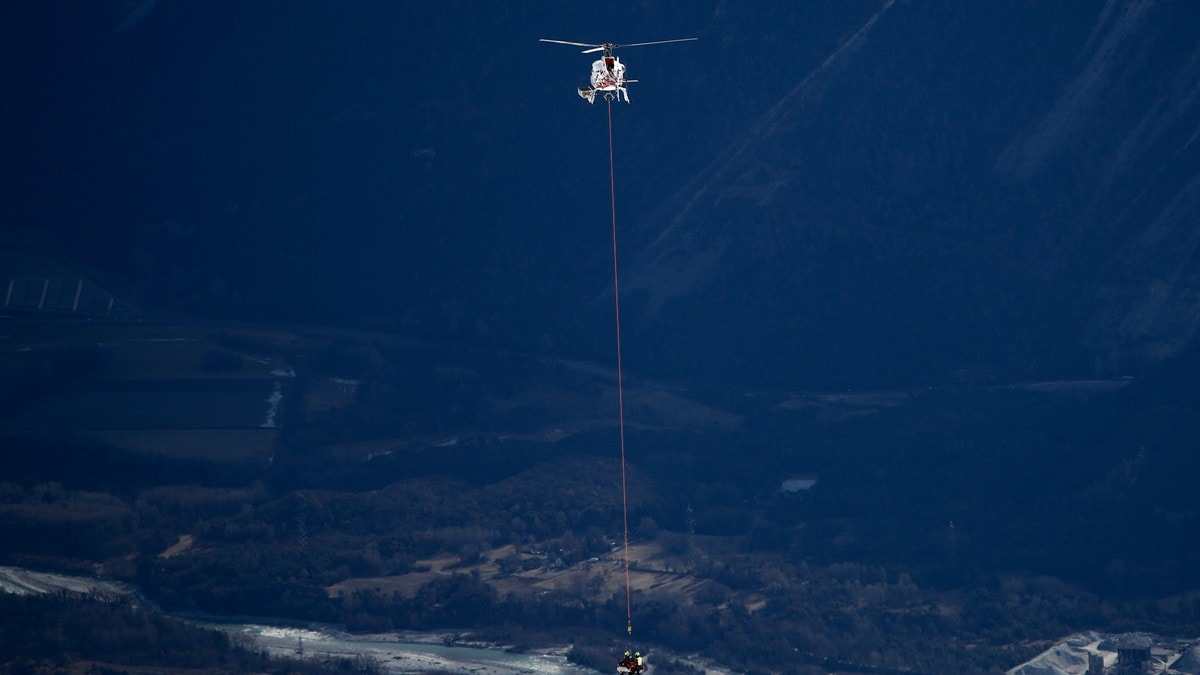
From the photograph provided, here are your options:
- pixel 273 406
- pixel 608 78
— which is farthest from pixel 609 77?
pixel 273 406

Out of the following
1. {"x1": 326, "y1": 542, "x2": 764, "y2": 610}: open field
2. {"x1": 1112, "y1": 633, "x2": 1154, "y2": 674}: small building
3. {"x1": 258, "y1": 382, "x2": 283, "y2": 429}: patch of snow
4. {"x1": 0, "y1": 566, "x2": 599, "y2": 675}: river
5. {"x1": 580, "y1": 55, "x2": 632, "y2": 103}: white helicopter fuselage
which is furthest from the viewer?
{"x1": 258, "y1": 382, "x2": 283, "y2": 429}: patch of snow

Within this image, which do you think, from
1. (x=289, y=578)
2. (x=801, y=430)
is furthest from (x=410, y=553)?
(x=801, y=430)

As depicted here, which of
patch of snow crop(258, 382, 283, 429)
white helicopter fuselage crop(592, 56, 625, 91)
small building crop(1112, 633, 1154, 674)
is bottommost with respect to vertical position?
small building crop(1112, 633, 1154, 674)

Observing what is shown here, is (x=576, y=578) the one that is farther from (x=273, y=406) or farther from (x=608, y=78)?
(x=608, y=78)

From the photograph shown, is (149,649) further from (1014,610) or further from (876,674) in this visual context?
(1014,610)

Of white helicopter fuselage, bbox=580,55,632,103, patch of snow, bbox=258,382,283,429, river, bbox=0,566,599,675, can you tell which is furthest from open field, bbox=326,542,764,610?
white helicopter fuselage, bbox=580,55,632,103

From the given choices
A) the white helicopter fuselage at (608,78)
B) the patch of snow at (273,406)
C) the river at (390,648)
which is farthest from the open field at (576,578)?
the white helicopter fuselage at (608,78)

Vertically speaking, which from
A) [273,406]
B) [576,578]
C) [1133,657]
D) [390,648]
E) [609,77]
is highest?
[273,406]

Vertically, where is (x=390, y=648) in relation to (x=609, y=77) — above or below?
below

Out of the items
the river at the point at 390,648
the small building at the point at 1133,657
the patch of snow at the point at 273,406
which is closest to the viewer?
the small building at the point at 1133,657

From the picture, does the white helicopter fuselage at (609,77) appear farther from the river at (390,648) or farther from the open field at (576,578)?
the open field at (576,578)

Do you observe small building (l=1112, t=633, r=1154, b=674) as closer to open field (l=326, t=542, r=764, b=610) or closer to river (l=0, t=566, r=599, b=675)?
open field (l=326, t=542, r=764, b=610)
